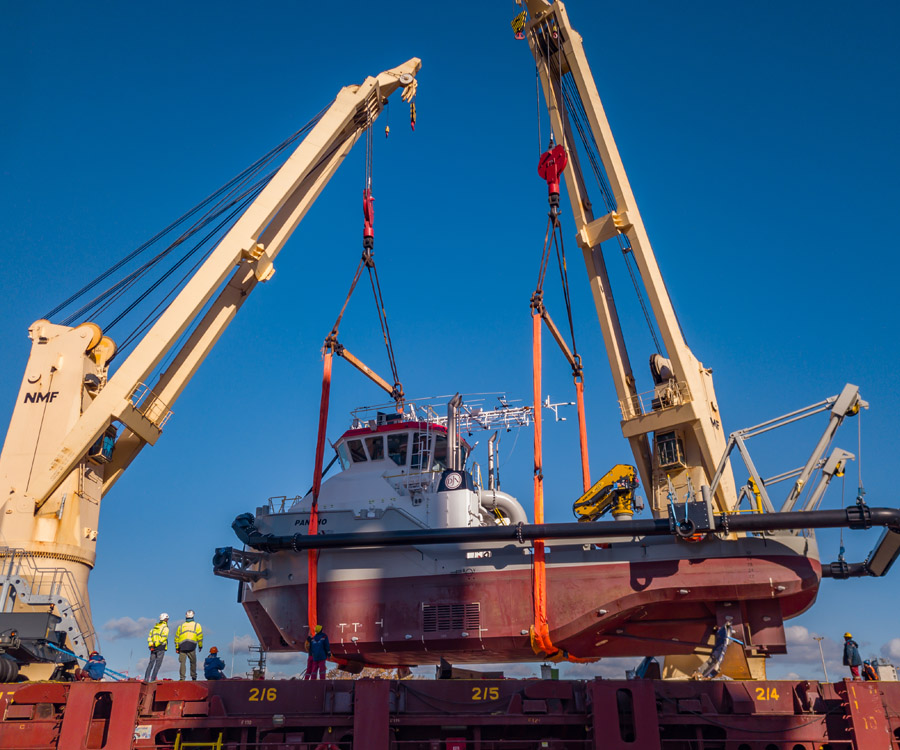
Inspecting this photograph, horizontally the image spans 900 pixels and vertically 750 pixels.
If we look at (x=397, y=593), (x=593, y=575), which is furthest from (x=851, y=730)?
(x=397, y=593)

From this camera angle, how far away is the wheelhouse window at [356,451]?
2222 cm

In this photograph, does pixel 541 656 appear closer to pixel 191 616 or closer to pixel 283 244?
pixel 191 616

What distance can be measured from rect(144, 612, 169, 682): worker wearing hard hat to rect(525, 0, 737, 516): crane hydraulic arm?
12.4 m

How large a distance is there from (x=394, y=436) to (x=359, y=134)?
10.1m

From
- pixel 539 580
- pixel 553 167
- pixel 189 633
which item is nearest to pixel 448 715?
pixel 539 580

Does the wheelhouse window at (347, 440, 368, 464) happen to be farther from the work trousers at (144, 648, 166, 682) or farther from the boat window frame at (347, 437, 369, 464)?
the work trousers at (144, 648, 166, 682)

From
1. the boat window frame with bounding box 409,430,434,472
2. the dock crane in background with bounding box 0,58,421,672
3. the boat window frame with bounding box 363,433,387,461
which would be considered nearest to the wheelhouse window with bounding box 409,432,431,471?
the boat window frame with bounding box 409,430,434,472

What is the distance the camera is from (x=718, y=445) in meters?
19.0

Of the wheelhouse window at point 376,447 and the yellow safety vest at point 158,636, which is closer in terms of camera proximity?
the yellow safety vest at point 158,636

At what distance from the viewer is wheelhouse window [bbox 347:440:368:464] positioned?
2222 cm

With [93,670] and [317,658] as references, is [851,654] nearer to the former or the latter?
[317,658]

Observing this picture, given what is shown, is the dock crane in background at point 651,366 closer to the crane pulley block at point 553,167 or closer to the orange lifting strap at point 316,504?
the crane pulley block at point 553,167

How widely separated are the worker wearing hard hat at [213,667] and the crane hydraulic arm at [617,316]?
11.5 metres

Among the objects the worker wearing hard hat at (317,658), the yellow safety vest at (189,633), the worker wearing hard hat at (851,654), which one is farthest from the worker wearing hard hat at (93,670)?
the worker wearing hard hat at (851,654)
